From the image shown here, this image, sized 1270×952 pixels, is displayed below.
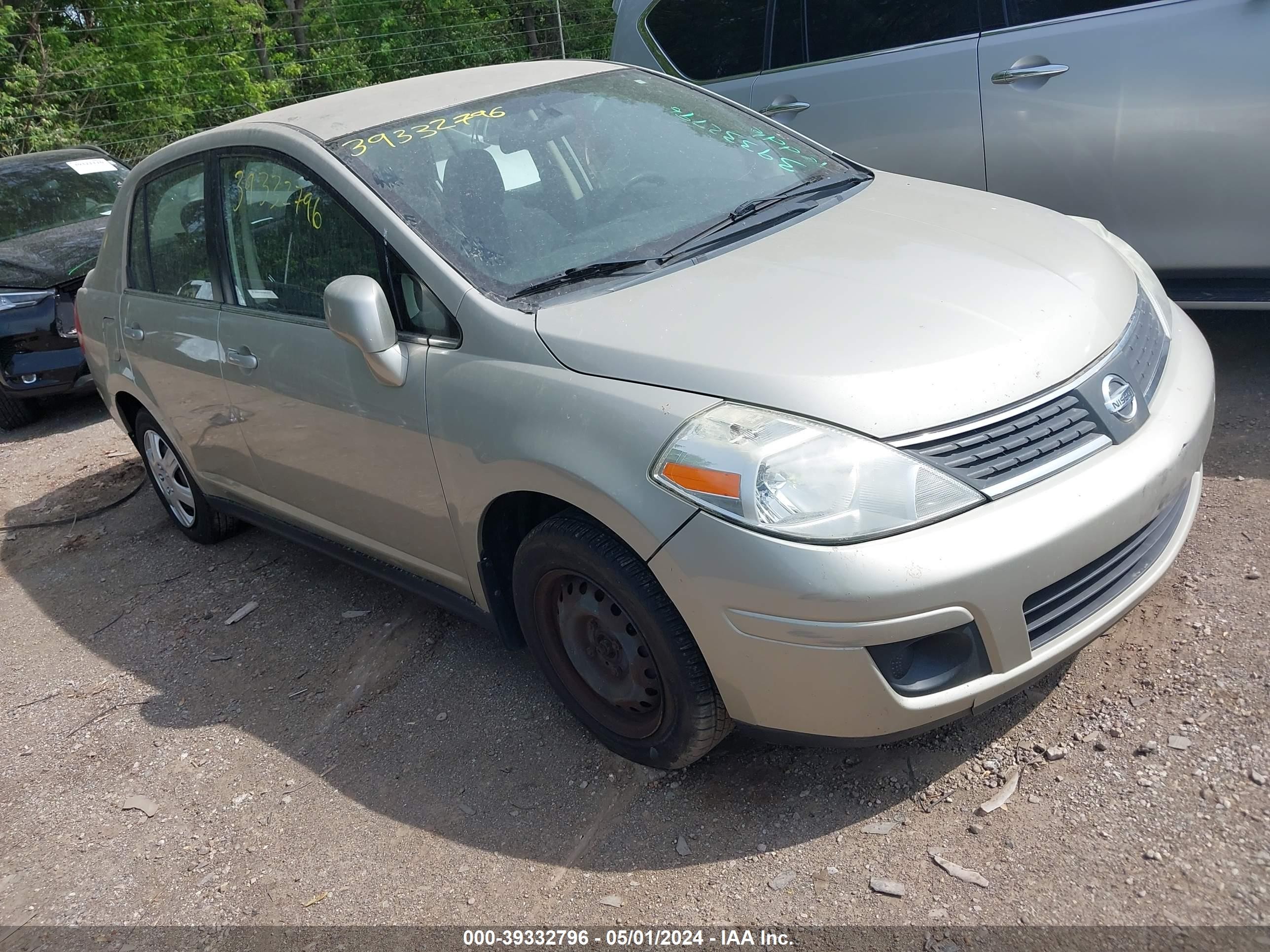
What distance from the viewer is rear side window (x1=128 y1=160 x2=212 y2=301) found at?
4094 mm

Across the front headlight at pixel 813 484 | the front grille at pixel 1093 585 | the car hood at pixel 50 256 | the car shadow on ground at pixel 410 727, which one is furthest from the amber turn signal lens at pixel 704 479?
the car hood at pixel 50 256

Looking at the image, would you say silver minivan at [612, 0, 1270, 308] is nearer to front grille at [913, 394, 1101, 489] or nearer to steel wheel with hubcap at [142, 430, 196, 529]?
front grille at [913, 394, 1101, 489]

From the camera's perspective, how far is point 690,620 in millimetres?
2557

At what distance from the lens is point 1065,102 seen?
4488mm

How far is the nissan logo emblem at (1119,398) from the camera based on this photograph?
265cm

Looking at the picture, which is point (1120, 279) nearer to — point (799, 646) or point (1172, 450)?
point (1172, 450)

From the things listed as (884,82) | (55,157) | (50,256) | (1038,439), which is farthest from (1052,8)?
(55,157)

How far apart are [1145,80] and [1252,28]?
384 millimetres

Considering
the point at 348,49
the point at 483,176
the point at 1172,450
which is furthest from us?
the point at 348,49

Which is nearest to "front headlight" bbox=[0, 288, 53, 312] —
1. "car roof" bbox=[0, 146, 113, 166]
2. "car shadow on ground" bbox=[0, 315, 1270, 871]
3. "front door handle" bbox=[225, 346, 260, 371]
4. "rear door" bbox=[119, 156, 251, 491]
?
"car roof" bbox=[0, 146, 113, 166]

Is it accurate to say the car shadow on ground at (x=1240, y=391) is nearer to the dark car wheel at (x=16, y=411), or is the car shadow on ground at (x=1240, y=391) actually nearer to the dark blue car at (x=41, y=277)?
the dark blue car at (x=41, y=277)

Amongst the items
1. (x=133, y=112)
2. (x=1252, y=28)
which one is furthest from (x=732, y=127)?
(x=133, y=112)

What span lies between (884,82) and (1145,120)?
1.17 meters

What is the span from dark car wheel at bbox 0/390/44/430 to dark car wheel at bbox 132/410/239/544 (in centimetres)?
273
